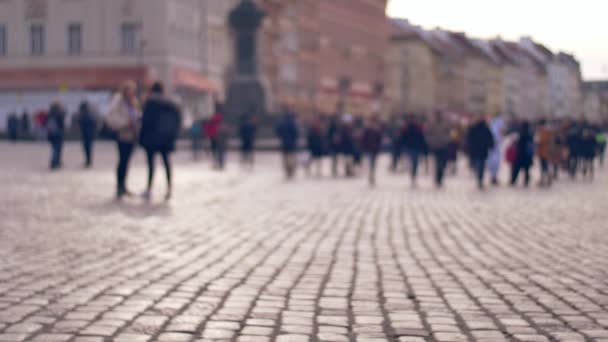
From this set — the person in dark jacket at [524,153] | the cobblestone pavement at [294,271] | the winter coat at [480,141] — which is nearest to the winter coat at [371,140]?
the winter coat at [480,141]

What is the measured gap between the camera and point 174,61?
57406 mm

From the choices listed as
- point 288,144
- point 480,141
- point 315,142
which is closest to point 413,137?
point 480,141

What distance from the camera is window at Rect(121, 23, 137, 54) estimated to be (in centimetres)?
5772

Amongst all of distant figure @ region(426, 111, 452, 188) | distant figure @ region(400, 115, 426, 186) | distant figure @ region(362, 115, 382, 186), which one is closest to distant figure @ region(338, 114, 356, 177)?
distant figure @ region(362, 115, 382, 186)

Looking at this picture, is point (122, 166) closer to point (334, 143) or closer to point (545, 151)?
point (545, 151)

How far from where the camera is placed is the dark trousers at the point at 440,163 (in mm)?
21750

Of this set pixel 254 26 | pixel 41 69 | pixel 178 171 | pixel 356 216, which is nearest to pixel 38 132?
pixel 41 69

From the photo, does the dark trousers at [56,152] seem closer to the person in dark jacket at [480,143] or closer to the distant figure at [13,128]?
the person in dark jacket at [480,143]

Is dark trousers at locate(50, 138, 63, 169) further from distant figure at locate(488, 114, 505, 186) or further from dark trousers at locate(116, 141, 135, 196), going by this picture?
distant figure at locate(488, 114, 505, 186)

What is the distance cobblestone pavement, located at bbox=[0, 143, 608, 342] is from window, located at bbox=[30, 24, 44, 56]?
4612 centimetres

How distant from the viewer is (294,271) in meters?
7.48

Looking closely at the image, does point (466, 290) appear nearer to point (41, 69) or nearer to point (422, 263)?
point (422, 263)

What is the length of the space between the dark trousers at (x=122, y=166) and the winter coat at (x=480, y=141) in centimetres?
870

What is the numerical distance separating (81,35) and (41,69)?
295cm
